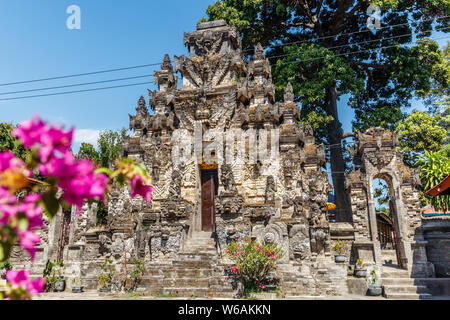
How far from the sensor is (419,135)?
1798 centimetres

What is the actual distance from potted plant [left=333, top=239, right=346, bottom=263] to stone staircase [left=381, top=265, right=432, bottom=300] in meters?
1.28

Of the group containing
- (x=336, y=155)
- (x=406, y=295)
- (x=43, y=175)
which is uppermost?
(x=336, y=155)

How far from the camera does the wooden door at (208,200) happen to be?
45.2 ft

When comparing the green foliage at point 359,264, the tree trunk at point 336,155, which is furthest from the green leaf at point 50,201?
the tree trunk at point 336,155

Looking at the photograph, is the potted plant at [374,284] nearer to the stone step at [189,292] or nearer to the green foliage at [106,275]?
the stone step at [189,292]

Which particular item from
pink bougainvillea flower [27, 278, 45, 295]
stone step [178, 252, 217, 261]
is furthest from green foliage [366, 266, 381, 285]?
pink bougainvillea flower [27, 278, 45, 295]

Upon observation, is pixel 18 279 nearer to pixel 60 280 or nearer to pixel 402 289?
pixel 402 289

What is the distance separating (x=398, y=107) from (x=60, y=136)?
71.3 ft

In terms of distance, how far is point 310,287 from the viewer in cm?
1044

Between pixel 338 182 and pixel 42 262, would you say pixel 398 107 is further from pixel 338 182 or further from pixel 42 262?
pixel 42 262

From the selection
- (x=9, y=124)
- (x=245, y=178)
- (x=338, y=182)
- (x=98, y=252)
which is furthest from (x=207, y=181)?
(x=9, y=124)

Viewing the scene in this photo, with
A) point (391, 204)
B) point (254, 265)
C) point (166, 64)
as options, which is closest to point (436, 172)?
point (391, 204)

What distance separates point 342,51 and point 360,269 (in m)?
15.8
